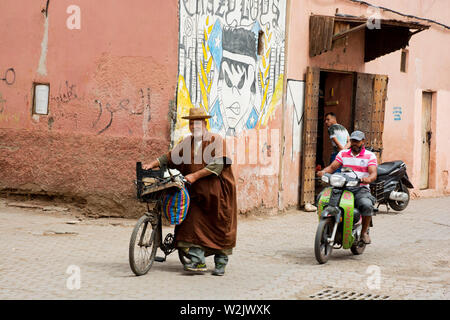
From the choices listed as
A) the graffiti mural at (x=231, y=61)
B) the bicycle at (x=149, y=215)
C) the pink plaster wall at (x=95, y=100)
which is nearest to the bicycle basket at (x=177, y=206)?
the bicycle at (x=149, y=215)

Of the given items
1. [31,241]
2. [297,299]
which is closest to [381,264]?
[297,299]

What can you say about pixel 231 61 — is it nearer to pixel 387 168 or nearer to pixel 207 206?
pixel 387 168

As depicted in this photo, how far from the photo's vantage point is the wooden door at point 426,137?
15.9 m

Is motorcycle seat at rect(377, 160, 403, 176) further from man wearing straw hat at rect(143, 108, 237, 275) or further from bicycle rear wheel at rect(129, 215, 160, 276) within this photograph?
bicycle rear wheel at rect(129, 215, 160, 276)

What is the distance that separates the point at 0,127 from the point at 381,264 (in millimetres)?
6241

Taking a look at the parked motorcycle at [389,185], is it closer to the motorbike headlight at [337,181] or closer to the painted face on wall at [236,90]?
the painted face on wall at [236,90]

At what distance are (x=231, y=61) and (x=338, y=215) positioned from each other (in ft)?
12.9

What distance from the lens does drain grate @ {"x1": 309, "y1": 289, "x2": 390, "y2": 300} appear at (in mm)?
5793

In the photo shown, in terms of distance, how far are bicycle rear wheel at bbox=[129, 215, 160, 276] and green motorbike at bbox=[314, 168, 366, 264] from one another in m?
1.86

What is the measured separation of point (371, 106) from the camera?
13.5 metres

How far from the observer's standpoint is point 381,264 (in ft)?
25.0

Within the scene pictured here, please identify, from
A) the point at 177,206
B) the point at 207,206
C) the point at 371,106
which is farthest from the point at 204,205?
the point at 371,106

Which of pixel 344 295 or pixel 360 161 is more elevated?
pixel 360 161

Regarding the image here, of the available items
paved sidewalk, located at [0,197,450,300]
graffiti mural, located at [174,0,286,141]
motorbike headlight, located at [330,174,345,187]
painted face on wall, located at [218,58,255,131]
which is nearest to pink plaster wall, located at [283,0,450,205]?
graffiti mural, located at [174,0,286,141]
